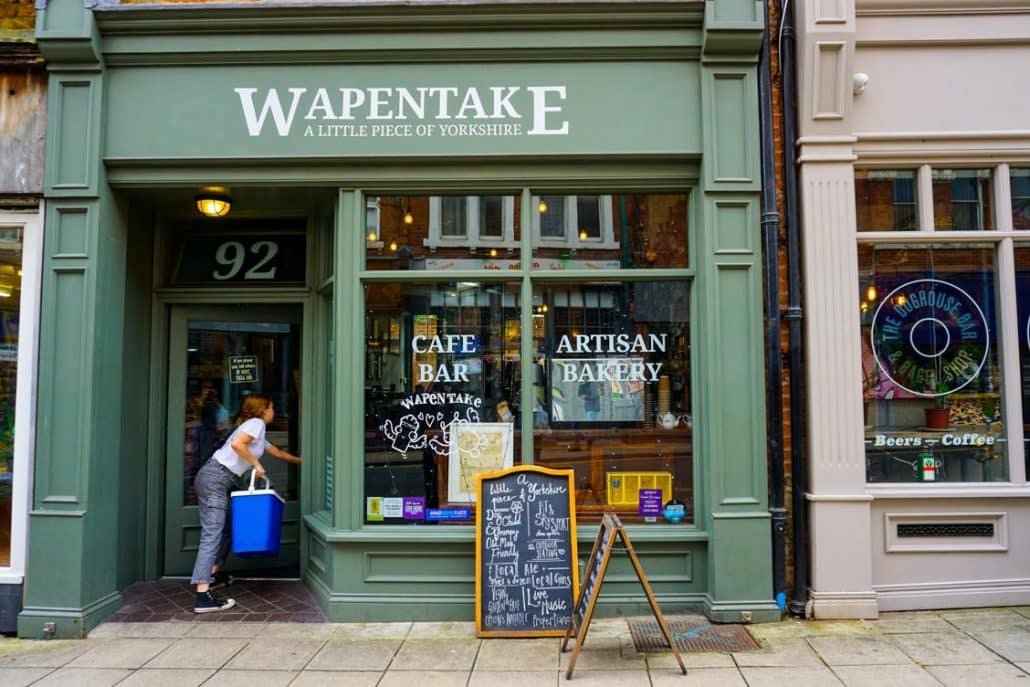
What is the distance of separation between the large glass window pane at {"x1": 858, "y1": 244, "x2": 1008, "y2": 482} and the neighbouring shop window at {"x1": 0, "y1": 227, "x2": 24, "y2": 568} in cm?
711

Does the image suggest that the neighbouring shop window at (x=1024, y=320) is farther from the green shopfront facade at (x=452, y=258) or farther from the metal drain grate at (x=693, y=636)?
the metal drain grate at (x=693, y=636)

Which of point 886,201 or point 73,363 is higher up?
A: point 886,201

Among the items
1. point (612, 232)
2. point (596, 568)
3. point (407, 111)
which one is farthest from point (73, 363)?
point (612, 232)

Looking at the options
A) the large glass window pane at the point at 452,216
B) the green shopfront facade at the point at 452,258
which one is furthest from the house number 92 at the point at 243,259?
the large glass window pane at the point at 452,216

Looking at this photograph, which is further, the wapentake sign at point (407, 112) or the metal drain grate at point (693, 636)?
the wapentake sign at point (407, 112)

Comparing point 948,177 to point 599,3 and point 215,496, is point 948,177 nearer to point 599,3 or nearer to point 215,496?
point 599,3

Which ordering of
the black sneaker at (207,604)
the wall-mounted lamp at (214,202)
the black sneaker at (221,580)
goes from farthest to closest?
the black sneaker at (221,580) → the wall-mounted lamp at (214,202) → the black sneaker at (207,604)

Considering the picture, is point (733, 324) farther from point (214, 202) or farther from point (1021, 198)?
point (214, 202)

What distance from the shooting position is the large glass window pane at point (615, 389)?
6121 mm

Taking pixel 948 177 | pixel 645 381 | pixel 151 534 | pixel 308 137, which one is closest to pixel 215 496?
pixel 151 534

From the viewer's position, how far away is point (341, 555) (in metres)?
5.88

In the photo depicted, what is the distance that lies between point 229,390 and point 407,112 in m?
3.33

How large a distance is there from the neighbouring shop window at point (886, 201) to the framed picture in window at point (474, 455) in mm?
3559

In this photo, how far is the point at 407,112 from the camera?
5977 mm
